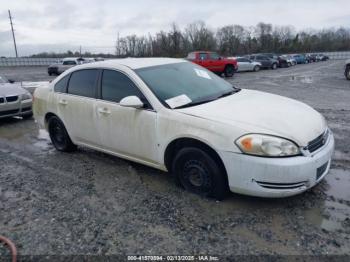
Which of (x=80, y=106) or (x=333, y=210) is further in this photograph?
(x=80, y=106)

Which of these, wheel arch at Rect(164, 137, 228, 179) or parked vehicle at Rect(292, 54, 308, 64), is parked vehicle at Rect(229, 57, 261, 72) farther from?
wheel arch at Rect(164, 137, 228, 179)

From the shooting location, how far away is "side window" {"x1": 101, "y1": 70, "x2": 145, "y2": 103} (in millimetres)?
3955

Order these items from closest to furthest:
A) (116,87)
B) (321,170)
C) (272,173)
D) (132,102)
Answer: (272,173), (321,170), (132,102), (116,87)

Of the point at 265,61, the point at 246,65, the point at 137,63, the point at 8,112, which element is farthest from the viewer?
the point at 265,61

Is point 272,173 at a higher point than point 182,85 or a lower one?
lower

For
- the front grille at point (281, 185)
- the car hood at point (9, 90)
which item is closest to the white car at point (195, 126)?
the front grille at point (281, 185)

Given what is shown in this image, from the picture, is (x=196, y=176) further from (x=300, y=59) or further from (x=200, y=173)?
(x=300, y=59)

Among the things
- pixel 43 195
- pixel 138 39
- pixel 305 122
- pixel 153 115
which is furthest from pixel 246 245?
pixel 138 39

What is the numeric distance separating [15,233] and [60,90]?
2590mm

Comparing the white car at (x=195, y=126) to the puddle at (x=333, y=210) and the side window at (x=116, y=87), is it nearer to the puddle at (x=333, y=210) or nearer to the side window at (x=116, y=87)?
the side window at (x=116, y=87)

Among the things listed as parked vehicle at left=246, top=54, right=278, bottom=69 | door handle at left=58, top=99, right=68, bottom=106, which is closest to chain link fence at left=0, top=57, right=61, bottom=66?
parked vehicle at left=246, top=54, right=278, bottom=69

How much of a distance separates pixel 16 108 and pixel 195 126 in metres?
6.20

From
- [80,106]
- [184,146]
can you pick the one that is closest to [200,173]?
[184,146]

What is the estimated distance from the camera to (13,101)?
779 cm
